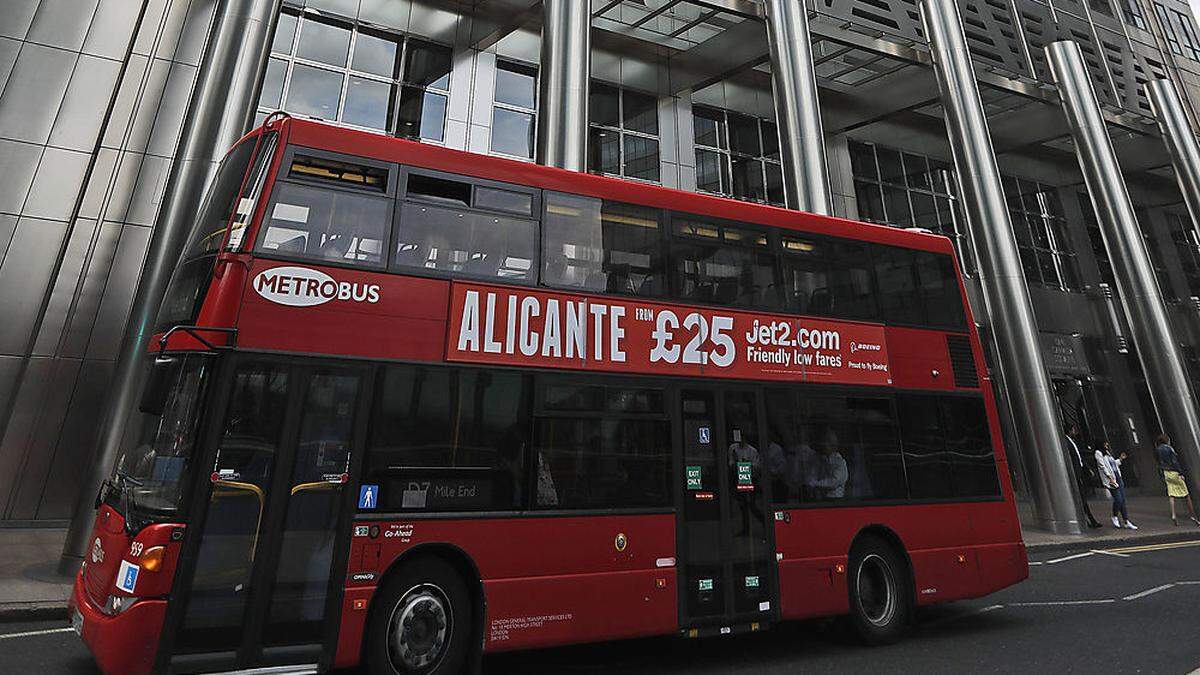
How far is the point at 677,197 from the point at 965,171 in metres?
14.2

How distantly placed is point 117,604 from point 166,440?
1016 millimetres

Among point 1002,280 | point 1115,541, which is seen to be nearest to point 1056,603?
point 1115,541

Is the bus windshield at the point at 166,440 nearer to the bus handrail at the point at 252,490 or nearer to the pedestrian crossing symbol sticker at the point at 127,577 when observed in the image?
the bus handrail at the point at 252,490

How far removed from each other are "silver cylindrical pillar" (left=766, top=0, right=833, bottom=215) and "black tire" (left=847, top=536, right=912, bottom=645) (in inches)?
355

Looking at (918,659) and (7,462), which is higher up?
(7,462)

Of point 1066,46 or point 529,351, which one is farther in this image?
point 1066,46

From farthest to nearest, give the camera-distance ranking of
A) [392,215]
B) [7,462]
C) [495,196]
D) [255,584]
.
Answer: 1. [7,462]
2. [495,196]
3. [392,215]
4. [255,584]

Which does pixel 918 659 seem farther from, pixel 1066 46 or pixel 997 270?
pixel 1066 46

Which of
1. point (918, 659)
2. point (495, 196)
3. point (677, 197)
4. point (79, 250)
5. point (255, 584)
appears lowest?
point (918, 659)

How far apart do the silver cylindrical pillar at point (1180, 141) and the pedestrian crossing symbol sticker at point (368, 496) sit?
93.2ft

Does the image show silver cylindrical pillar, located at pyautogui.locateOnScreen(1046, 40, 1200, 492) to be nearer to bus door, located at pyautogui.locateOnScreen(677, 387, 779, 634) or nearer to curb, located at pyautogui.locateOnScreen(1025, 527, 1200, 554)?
curb, located at pyautogui.locateOnScreen(1025, 527, 1200, 554)

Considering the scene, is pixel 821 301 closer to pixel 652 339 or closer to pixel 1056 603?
pixel 652 339

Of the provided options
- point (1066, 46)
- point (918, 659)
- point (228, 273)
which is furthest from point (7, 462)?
point (1066, 46)

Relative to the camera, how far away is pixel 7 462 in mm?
10648
